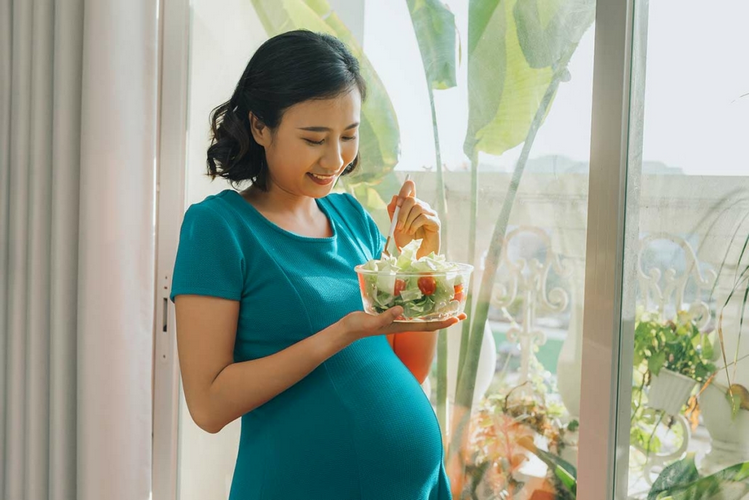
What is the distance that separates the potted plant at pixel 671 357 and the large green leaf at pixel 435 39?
66 cm

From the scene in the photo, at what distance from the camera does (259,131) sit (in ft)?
3.79

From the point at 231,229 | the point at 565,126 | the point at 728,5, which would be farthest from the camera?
the point at 565,126

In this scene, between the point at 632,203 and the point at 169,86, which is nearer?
the point at 632,203

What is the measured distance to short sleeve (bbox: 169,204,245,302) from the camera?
3.42ft

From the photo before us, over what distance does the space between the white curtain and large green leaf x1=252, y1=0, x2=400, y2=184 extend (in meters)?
→ 0.31

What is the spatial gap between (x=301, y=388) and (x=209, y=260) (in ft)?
0.83

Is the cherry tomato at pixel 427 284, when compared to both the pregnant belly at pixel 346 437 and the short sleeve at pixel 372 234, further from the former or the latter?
the short sleeve at pixel 372 234

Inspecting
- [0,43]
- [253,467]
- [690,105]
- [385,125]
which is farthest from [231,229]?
[0,43]

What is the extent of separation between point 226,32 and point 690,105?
3.77 ft

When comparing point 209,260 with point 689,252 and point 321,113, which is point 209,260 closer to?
point 321,113

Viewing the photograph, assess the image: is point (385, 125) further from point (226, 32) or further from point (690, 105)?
point (690, 105)

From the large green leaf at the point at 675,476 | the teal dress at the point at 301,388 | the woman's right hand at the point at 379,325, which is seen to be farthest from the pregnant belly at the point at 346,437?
the large green leaf at the point at 675,476

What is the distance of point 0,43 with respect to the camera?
165cm

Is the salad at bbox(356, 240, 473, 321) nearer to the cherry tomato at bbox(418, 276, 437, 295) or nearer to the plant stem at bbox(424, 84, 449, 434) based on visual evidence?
the cherry tomato at bbox(418, 276, 437, 295)
